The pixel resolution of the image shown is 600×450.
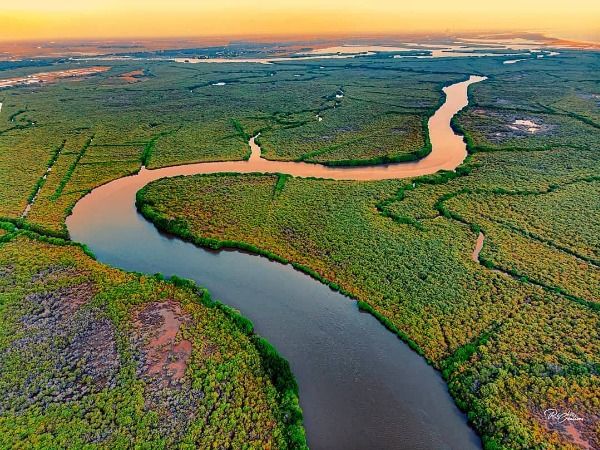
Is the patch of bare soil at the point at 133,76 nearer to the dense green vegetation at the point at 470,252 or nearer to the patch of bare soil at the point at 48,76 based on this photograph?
the patch of bare soil at the point at 48,76

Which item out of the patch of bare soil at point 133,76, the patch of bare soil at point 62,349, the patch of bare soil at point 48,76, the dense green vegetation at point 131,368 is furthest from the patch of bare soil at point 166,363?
the patch of bare soil at point 48,76

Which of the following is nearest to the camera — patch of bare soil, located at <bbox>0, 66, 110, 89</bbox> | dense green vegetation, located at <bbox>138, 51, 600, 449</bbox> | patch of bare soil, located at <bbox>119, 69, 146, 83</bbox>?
dense green vegetation, located at <bbox>138, 51, 600, 449</bbox>

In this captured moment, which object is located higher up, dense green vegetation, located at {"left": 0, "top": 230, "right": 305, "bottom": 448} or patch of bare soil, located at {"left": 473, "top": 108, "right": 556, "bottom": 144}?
patch of bare soil, located at {"left": 473, "top": 108, "right": 556, "bottom": 144}

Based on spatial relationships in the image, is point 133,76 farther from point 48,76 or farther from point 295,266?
point 295,266

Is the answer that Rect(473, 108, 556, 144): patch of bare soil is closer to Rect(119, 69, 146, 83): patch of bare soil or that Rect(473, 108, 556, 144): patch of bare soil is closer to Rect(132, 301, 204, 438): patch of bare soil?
Rect(132, 301, 204, 438): patch of bare soil

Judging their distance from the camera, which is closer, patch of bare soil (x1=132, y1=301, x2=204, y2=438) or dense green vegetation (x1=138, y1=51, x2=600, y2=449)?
patch of bare soil (x1=132, y1=301, x2=204, y2=438)

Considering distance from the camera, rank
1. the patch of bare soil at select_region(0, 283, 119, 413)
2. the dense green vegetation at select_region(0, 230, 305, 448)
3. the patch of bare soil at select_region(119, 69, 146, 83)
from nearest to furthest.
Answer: the dense green vegetation at select_region(0, 230, 305, 448), the patch of bare soil at select_region(0, 283, 119, 413), the patch of bare soil at select_region(119, 69, 146, 83)

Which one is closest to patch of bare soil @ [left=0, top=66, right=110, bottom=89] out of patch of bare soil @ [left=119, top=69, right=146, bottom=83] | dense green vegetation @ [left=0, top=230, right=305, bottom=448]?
patch of bare soil @ [left=119, top=69, right=146, bottom=83]
